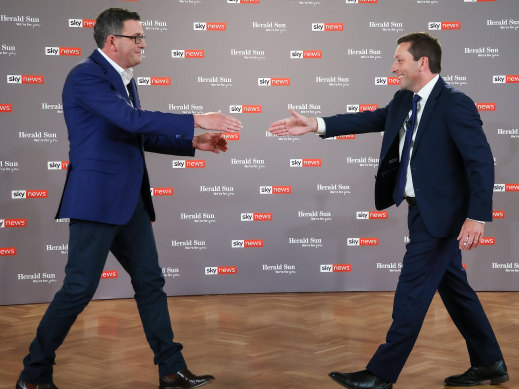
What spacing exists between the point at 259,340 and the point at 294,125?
158cm

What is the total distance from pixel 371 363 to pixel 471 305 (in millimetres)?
642

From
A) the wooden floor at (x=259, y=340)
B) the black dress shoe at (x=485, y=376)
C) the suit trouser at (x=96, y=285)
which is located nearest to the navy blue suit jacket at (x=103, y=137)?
the suit trouser at (x=96, y=285)

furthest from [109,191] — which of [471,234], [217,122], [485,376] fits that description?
[485,376]

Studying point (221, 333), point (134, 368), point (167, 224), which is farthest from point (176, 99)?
point (134, 368)

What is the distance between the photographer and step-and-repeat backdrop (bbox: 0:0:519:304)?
5.95 meters

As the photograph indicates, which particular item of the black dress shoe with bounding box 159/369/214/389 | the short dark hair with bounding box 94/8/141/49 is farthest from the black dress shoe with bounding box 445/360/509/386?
the short dark hair with bounding box 94/8/141/49

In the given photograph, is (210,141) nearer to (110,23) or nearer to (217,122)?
(217,122)

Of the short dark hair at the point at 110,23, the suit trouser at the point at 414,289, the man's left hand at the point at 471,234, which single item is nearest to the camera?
the man's left hand at the point at 471,234

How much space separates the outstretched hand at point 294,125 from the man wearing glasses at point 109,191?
0.48 metres

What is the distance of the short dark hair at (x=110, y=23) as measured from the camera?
11.1 ft

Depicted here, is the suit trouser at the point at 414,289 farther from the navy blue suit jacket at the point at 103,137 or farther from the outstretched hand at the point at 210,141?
the navy blue suit jacket at the point at 103,137

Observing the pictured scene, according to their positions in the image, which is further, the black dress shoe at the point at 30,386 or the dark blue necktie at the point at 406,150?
the dark blue necktie at the point at 406,150

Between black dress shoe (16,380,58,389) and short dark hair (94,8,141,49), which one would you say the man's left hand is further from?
black dress shoe (16,380,58,389)

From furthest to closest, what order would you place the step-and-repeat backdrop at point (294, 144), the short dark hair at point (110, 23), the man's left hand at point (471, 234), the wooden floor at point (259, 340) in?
the step-and-repeat backdrop at point (294, 144)
the wooden floor at point (259, 340)
the short dark hair at point (110, 23)
the man's left hand at point (471, 234)
